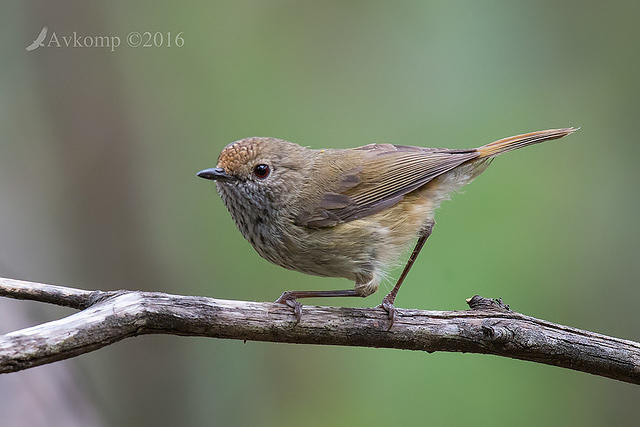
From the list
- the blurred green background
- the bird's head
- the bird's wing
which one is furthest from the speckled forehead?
the blurred green background

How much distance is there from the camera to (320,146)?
248 inches

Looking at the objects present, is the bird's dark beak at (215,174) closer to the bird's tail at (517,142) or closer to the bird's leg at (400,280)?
the bird's leg at (400,280)

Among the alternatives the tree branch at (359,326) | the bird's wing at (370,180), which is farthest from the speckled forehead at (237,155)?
the tree branch at (359,326)

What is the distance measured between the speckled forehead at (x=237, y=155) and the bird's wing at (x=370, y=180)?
442 mm

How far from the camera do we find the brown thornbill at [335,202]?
369 centimetres

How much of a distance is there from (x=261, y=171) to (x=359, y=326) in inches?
42.4

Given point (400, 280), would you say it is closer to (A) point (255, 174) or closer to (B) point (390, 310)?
(B) point (390, 310)

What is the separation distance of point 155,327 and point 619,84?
5.64 meters

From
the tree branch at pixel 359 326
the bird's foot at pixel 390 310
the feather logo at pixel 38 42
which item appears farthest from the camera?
the feather logo at pixel 38 42

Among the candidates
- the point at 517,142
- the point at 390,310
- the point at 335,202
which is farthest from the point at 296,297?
the point at 517,142

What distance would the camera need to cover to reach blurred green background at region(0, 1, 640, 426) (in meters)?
5.70

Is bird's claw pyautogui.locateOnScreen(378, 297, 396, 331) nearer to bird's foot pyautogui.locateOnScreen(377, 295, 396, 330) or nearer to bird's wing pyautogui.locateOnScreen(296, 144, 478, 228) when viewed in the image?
bird's foot pyautogui.locateOnScreen(377, 295, 396, 330)

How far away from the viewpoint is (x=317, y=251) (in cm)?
369

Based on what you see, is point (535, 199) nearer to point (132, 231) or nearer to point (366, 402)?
point (366, 402)
